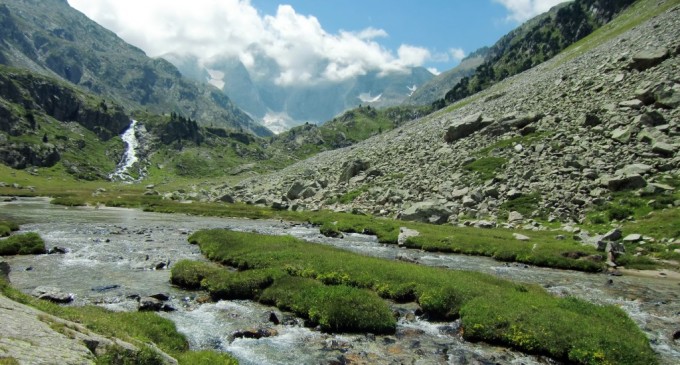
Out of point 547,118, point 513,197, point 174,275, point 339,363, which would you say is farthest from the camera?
point 547,118

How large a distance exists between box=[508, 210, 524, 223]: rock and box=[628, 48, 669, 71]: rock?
45.2m

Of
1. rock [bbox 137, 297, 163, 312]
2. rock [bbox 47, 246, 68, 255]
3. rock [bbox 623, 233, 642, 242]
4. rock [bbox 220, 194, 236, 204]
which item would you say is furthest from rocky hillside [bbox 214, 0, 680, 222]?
rock [bbox 137, 297, 163, 312]

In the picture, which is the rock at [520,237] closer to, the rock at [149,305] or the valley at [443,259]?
the valley at [443,259]

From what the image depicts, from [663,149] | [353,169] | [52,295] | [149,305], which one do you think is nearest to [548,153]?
[663,149]

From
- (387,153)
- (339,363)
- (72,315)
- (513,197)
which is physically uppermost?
(387,153)

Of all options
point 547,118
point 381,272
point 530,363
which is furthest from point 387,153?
point 530,363

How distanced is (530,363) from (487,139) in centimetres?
7746

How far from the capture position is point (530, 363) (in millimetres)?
19984

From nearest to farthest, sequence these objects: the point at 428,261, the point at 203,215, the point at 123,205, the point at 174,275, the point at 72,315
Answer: the point at 72,315 → the point at 174,275 → the point at 428,261 → the point at 203,215 → the point at 123,205

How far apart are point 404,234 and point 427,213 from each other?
14208 millimetres

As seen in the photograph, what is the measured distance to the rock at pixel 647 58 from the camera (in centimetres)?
7850

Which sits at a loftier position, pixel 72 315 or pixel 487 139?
pixel 487 139

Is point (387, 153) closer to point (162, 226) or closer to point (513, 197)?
point (513, 197)

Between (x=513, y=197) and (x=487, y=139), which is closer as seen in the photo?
(x=513, y=197)
